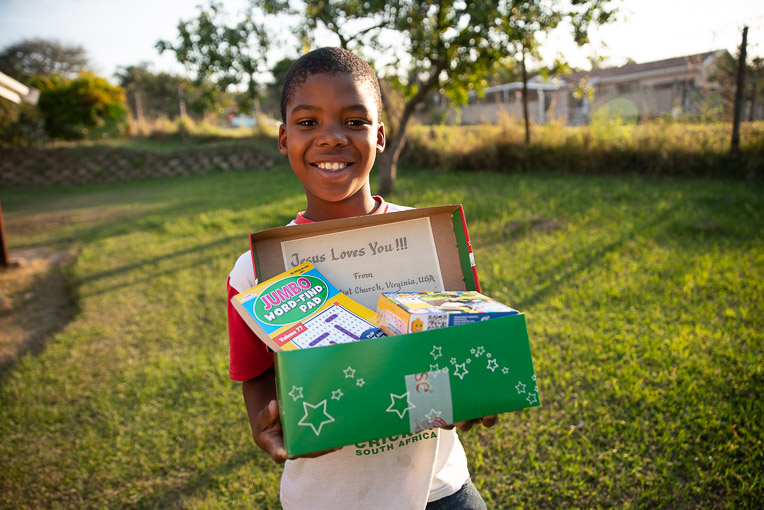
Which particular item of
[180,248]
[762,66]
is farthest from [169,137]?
[762,66]

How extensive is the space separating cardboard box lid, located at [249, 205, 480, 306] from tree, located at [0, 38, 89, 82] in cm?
4093

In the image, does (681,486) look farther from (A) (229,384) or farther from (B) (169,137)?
(B) (169,137)

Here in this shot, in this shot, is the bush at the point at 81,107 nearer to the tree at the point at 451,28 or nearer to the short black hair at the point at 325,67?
the tree at the point at 451,28

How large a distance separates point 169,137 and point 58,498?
17.6 meters

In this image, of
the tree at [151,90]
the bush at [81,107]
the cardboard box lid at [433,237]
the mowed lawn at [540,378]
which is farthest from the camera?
the tree at [151,90]

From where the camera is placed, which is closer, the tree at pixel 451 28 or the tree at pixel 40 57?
the tree at pixel 451 28

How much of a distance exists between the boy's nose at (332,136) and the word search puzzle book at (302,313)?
33 cm

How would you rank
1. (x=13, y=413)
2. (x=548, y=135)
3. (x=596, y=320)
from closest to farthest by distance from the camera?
(x=13, y=413) < (x=596, y=320) < (x=548, y=135)

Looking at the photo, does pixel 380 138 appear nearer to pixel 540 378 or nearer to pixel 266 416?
pixel 266 416

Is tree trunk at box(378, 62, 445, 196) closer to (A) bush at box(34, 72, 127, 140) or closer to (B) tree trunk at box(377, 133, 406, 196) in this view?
(B) tree trunk at box(377, 133, 406, 196)

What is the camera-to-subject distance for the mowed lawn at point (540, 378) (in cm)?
227

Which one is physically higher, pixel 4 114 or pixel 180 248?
pixel 4 114

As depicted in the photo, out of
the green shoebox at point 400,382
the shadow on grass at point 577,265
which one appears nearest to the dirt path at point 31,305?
the green shoebox at point 400,382

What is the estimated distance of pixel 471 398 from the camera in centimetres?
84
